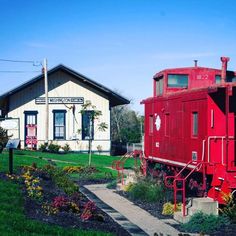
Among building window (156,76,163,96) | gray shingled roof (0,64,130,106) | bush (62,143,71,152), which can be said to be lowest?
bush (62,143,71,152)

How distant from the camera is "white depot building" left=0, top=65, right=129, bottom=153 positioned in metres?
33.4

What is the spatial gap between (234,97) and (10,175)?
24.0ft

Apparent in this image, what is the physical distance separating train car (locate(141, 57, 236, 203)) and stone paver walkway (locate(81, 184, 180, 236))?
1086 millimetres

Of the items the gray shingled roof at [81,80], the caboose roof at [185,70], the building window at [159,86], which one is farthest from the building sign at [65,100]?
the caboose roof at [185,70]

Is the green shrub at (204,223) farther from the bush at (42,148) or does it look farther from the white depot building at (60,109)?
the white depot building at (60,109)

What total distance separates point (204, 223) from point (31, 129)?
80.2 feet

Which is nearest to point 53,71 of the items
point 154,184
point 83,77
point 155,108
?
point 83,77

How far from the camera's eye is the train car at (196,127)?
457 inches

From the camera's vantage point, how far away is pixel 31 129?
33344mm

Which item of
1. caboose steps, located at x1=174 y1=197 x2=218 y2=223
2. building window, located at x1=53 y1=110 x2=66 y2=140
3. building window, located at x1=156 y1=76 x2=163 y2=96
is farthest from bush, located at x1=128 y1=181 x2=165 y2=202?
building window, located at x1=53 y1=110 x2=66 y2=140

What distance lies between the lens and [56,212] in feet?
33.8

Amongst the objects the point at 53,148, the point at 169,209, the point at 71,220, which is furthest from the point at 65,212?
the point at 53,148

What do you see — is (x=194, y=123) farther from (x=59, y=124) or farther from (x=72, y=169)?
(x=59, y=124)

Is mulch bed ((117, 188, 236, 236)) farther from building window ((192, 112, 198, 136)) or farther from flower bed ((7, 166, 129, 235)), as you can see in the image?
building window ((192, 112, 198, 136))
